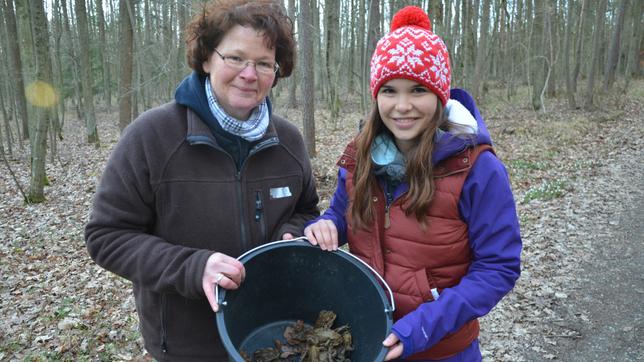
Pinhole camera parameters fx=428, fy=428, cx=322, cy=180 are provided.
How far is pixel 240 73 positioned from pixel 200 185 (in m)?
0.50

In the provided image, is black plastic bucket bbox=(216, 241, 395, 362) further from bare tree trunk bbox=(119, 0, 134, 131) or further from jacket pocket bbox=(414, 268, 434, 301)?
bare tree trunk bbox=(119, 0, 134, 131)

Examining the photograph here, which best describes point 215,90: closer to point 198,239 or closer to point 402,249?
point 198,239

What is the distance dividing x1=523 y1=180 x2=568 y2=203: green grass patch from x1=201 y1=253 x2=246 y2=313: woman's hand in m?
6.84

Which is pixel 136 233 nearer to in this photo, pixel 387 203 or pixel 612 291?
pixel 387 203

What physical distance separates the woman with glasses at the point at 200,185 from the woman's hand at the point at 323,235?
119mm

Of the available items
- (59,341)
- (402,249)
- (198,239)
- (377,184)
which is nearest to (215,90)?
(198,239)

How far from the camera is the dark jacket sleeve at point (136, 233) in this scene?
5.40 feet

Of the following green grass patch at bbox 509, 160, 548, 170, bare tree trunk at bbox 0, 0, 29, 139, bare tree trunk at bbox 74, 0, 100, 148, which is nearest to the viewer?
green grass patch at bbox 509, 160, 548, 170

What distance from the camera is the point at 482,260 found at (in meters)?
1.68

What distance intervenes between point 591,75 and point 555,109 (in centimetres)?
169

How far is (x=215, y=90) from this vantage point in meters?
1.84

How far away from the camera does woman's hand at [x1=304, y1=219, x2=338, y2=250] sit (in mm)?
1838

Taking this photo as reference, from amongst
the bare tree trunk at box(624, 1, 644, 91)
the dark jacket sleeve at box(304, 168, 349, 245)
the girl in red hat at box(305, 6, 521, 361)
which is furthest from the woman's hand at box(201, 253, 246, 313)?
the bare tree trunk at box(624, 1, 644, 91)

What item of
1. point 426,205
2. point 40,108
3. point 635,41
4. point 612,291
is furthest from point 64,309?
point 635,41
